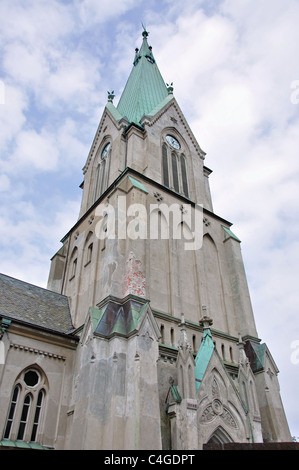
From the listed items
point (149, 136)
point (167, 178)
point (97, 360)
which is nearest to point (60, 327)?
→ point (97, 360)

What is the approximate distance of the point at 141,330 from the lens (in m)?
14.3

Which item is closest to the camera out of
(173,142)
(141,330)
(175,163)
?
(141,330)

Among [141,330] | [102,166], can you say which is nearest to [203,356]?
[141,330]

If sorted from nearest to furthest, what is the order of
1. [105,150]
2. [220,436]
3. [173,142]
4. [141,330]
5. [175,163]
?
[141,330], [220,436], [175,163], [173,142], [105,150]

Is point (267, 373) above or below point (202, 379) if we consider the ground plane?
above

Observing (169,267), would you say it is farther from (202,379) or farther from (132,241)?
(202,379)

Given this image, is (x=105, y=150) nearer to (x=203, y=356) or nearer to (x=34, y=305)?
(x=34, y=305)

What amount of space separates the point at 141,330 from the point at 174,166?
44.7 ft

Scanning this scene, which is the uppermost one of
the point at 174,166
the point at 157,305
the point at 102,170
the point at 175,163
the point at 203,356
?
the point at 102,170

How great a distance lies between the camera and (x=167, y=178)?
23859 millimetres

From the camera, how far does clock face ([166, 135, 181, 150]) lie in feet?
86.4

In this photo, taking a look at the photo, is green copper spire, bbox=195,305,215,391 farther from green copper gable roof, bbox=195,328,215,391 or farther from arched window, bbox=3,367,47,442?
arched window, bbox=3,367,47,442

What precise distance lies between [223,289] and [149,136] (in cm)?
1038

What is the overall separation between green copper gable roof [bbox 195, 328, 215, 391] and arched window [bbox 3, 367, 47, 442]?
6.03 metres
